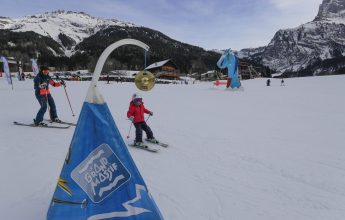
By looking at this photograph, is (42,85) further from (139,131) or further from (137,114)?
(139,131)

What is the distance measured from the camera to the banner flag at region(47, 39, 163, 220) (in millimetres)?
3095

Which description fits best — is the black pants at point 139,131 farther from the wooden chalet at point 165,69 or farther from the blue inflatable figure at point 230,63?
the wooden chalet at point 165,69

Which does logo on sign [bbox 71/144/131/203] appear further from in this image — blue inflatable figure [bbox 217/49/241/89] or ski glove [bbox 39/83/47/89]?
blue inflatable figure [bbox 217/49/241/89]

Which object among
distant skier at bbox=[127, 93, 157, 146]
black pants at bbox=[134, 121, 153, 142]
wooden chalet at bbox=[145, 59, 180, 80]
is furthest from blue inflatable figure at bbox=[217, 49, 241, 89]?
wooden chalet at bbox=[145, 59, 180, 80]

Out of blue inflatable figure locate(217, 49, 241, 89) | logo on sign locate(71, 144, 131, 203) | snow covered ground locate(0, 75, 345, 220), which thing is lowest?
snow covered ground locate(0, 75, 345, 220)

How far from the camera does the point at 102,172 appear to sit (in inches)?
122

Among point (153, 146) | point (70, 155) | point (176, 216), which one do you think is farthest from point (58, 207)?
point (153, 146)

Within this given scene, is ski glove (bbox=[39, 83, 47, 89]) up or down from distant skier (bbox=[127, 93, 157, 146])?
up

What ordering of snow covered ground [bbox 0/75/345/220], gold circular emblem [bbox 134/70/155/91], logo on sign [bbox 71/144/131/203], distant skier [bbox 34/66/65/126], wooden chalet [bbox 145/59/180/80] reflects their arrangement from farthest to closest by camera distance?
wooden chalet [bbox 145/59/180/80] < distant skier [bbox 34/66/65/126] < gold circular emblem [bbox 134/70/155/91] < snow covered ground [bbox 0/75/345/220] < logo on sign [bbox 71/144/131/203]

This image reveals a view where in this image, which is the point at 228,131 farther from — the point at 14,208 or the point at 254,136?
the point at 14,208

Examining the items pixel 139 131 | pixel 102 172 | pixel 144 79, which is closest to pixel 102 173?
pixel 102 172

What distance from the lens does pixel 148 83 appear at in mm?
5820

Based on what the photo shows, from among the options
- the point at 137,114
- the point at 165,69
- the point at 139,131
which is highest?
the point at 165,69

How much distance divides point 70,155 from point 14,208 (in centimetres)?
177
